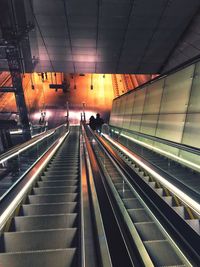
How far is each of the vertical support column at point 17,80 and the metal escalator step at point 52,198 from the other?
21.7ft

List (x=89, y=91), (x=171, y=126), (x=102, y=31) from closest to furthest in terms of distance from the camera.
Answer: (x=171, y=126)
(x=102, y=31)
(x=89, y=91)

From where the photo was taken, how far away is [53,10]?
9773mm

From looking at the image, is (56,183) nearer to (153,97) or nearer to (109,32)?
(153,97)

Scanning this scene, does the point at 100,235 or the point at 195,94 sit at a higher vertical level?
the point at 195,94

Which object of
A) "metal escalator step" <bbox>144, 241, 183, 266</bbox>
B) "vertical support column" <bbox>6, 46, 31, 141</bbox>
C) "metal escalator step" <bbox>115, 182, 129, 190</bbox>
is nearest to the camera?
"metal escalator step" <bbox>144, 241, 183, 266</bbox>

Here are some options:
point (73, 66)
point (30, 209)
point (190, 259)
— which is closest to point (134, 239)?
point (190, 259)

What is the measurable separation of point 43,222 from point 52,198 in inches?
33.2

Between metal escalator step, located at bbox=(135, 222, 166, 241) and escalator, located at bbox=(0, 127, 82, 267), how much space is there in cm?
84

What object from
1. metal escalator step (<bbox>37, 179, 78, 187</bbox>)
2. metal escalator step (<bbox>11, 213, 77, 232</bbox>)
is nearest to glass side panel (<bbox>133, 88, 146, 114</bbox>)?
metal escalator step (<bbox>37, 179, 78, 187</bbox>)

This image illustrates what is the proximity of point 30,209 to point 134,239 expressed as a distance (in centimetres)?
177

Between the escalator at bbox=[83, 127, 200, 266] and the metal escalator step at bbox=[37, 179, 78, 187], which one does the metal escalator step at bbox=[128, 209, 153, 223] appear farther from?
the metal escalator step at bbox=[37, 179, 78, 187]

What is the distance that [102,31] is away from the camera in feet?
37.3

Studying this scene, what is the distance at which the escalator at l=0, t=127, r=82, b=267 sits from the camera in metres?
2.20

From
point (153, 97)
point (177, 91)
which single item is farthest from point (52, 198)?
point (153, 97)
